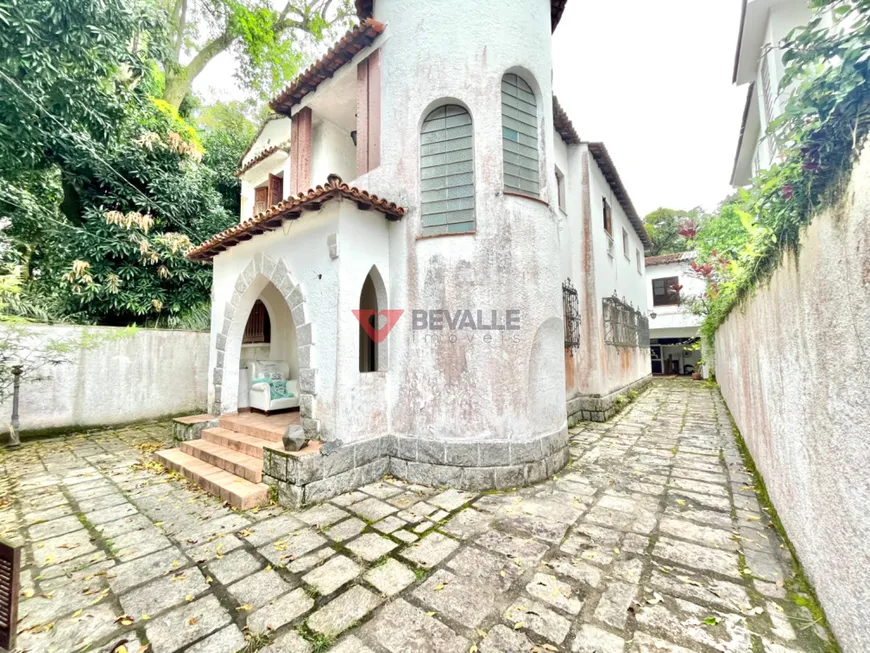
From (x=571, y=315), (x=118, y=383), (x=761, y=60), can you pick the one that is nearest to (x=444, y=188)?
(x=571, y=315)

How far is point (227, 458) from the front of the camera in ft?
16.1

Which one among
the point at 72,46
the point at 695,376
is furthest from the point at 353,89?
the point at 695,376

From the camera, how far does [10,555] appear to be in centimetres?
210

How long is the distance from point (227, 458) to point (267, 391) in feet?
5.10

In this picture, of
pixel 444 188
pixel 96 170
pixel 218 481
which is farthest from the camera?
pixel 96 170

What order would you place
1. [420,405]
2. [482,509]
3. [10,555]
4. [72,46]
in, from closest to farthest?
[10,555]
[482,509]
[420,405]
[72,46]

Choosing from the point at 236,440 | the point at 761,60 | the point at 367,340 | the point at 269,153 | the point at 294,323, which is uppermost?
the point at 761,60

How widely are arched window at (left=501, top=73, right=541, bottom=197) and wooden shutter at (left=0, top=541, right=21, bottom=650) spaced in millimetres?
5724

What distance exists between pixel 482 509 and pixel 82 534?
13.5 ft

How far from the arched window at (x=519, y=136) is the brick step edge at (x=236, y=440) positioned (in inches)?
204

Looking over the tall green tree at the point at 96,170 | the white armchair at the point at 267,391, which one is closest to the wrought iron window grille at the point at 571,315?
the white armchair at the point at 267,391

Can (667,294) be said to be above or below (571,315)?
above

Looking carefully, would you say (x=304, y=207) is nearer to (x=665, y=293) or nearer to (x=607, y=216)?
(x=607, y=216)

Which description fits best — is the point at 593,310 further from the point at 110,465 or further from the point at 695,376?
the point at 695,376
